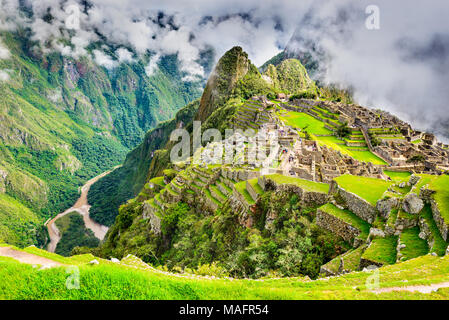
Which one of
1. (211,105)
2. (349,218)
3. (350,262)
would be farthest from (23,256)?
(211,105)

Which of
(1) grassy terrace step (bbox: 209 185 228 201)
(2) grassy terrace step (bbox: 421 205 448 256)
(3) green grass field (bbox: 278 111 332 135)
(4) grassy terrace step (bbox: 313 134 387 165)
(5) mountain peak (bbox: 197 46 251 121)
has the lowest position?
(2) grassy terrace step (bbox: 421 205 448 256)

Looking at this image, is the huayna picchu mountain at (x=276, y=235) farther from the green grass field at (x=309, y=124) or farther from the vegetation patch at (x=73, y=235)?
the vegetation patch at (x=73, y=235)

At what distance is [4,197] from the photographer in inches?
4914

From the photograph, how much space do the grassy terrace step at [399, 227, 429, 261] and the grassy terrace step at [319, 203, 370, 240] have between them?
1.56 metres

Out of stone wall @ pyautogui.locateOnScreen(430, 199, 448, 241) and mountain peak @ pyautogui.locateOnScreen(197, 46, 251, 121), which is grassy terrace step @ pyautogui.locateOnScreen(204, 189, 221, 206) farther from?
mountain peak @ pyautogui.locateOnScreen(197, 46, 251, 121)

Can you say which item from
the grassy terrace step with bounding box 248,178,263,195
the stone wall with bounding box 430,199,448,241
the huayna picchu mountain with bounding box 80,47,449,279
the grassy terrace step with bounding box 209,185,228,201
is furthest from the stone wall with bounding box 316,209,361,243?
the grassy terrace step with bounding box 209,185,228,201

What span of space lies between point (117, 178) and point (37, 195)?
139 feet

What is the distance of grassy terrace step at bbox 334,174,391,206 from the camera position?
11750mm

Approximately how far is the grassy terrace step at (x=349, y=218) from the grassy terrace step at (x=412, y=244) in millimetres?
1563

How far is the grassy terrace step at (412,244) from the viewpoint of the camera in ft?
26.3

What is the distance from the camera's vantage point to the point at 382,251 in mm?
8648

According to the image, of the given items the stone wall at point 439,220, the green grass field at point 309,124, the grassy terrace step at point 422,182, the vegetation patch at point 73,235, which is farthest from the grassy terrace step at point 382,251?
the vegetation patch at point 73,235
